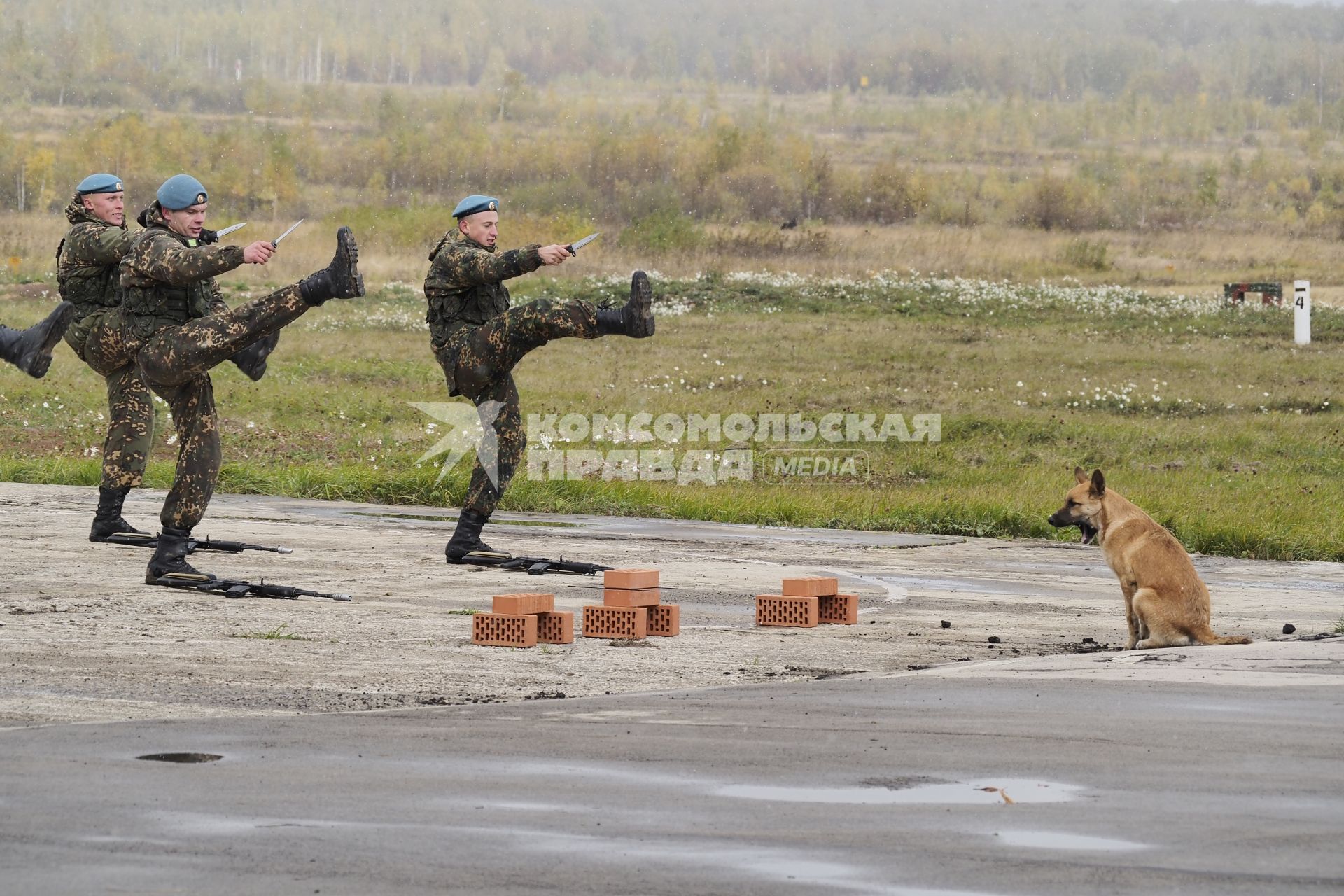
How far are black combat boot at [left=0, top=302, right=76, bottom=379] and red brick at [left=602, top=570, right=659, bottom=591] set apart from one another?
15.3 feet

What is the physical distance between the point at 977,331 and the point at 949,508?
2208 cm

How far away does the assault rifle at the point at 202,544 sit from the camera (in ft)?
46.2

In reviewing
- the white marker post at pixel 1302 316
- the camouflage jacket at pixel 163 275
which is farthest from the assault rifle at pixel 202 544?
the white marker post at pixel 1302 316

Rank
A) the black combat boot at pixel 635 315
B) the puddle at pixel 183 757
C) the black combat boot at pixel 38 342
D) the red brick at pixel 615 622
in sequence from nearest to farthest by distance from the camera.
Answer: the puddle at pixel 183 757
the red brick at pixel 615 622
the black combat boot at pixel 635 315
the black combat boot at pixel 38 342

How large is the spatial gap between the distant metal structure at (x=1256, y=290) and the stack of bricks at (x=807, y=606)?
35.9 m

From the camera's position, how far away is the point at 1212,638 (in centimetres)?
1036

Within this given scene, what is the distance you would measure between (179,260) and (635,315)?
109 inches

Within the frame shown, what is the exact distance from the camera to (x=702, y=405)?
27.9 m

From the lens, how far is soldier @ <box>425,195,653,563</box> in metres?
12.8

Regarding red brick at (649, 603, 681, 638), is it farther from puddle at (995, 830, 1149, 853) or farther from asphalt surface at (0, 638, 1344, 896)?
puddle at (995, 830, 1149, 853)

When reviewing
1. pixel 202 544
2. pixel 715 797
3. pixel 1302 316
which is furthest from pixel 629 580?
pixel 1302 316

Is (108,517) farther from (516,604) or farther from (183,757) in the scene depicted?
(183,757)

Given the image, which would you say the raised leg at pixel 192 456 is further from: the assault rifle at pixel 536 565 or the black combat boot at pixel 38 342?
the assault rifle at pixel 536 565

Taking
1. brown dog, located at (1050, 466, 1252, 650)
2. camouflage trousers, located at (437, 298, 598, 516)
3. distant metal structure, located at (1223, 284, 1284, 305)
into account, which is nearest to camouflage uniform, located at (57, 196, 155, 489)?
camouflage trousers, located at (437, 298, 598, 516)
